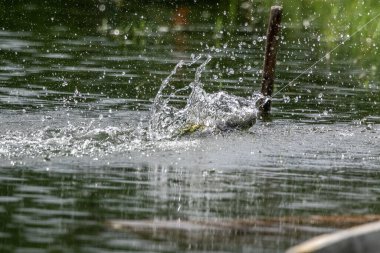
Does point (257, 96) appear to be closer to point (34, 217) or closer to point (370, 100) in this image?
point (370, 100)

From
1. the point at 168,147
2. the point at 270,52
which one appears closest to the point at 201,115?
the point at 168,147

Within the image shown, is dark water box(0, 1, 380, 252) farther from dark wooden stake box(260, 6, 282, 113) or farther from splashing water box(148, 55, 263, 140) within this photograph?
dark wooden stake box(260, 6, 282, 113)

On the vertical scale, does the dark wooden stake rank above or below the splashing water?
above

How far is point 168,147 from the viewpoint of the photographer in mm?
21859

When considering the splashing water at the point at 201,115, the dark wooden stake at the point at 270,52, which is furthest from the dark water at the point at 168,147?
the dark wooden stake at the point at 270,52

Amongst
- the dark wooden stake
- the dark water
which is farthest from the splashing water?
the dark wooden stake

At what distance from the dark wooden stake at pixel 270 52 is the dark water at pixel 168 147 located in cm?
47

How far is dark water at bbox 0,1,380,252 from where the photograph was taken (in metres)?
15.3

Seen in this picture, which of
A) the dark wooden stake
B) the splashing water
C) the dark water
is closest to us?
the dark water

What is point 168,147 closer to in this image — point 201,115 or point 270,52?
point 201,115

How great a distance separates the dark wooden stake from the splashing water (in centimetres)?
147

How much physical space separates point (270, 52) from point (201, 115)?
3.38 meters

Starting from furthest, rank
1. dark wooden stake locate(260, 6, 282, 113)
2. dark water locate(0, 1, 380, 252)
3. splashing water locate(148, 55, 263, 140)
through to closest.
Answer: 1. dark wooden stake locate(260, 6, 282, 113)
2. splashing water locate(148, 55, 263, 140)
3. dark water locate(0, 1, 380, 252)

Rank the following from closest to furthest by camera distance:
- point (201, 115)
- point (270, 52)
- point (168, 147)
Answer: point (168, 147), point (201, 115), point (270, 52)
